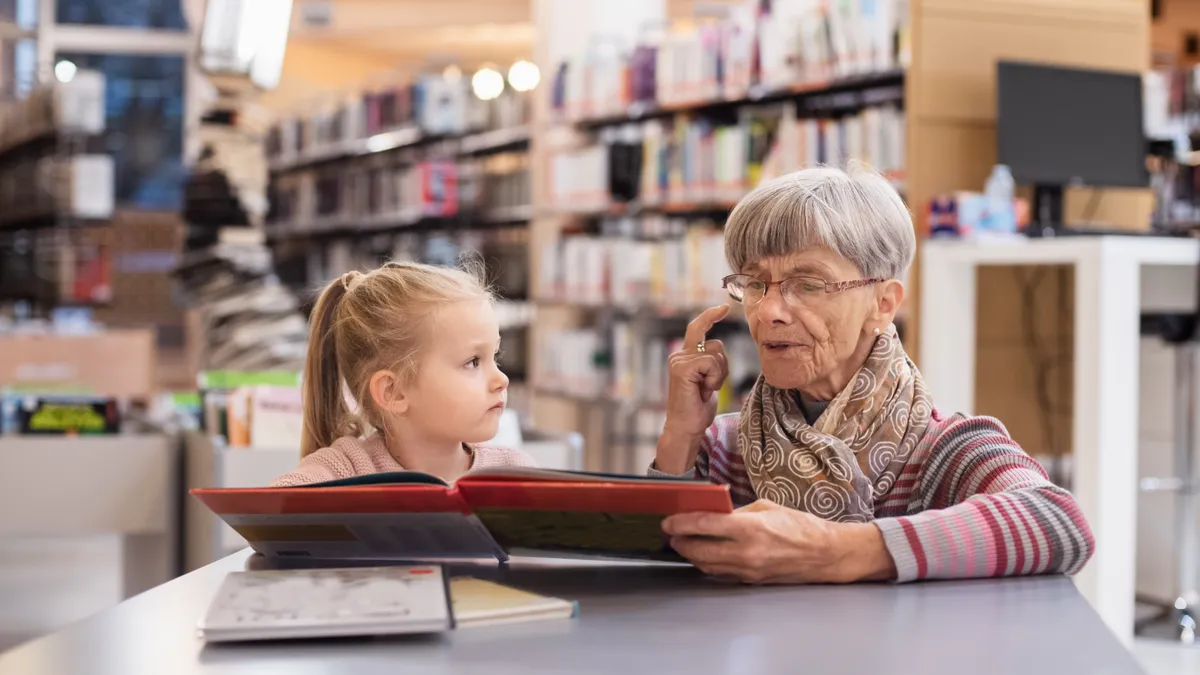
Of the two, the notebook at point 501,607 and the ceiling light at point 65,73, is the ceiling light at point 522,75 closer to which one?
the ceiling light at point 65,73

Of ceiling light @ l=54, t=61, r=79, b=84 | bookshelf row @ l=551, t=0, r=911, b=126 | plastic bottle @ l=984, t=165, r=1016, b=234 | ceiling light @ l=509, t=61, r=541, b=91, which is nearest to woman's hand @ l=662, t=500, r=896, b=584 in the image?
plastic bottle @ l=984, t=165, r=1016, b=234

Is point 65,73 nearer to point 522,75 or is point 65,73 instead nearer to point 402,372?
point 522,75

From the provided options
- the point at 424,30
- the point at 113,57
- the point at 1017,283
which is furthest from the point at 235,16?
the point at 113,57

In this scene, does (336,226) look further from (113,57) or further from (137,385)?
(113,57)

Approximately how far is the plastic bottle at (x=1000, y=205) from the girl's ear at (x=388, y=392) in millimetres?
3064

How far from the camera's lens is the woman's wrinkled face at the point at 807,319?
1.59 m

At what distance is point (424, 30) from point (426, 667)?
12.1m

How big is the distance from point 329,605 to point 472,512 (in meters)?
0.17

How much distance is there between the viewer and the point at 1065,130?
4.88m

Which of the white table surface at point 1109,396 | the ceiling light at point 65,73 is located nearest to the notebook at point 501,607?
the white table surface at point 1109,396

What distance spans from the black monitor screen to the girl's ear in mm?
3370

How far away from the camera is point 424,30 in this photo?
1264cm

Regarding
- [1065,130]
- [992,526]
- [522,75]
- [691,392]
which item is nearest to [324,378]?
[691,392]

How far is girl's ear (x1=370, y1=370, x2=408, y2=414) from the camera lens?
5.79 ft
